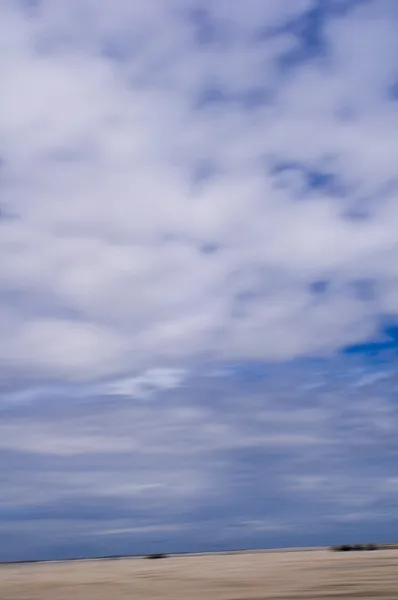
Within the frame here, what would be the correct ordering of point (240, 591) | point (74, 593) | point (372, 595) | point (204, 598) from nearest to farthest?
point (372, 595) < point (204, 598) < point (240, 591) < point (74, 593)

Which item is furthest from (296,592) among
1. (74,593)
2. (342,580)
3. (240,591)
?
(74,593)

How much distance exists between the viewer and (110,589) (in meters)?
24.5

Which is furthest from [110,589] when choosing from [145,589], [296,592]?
[296,592]

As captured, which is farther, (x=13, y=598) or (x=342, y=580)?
(x=342, y=580)

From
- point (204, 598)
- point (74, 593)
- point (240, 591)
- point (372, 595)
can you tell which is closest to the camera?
point (372, 595)

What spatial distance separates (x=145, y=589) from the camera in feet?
78.0

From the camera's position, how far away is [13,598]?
22.0 m

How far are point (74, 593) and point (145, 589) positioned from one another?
7.45 ft

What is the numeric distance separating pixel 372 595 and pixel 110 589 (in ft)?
33.3

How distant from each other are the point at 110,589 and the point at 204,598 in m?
6.58

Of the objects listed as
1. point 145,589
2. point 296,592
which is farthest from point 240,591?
point 145,589

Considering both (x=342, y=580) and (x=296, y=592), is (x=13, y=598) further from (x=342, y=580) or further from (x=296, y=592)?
(x=342, y=580)

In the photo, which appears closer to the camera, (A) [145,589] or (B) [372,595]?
(B) [372,595]

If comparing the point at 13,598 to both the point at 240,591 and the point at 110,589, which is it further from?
the point at 240,591
